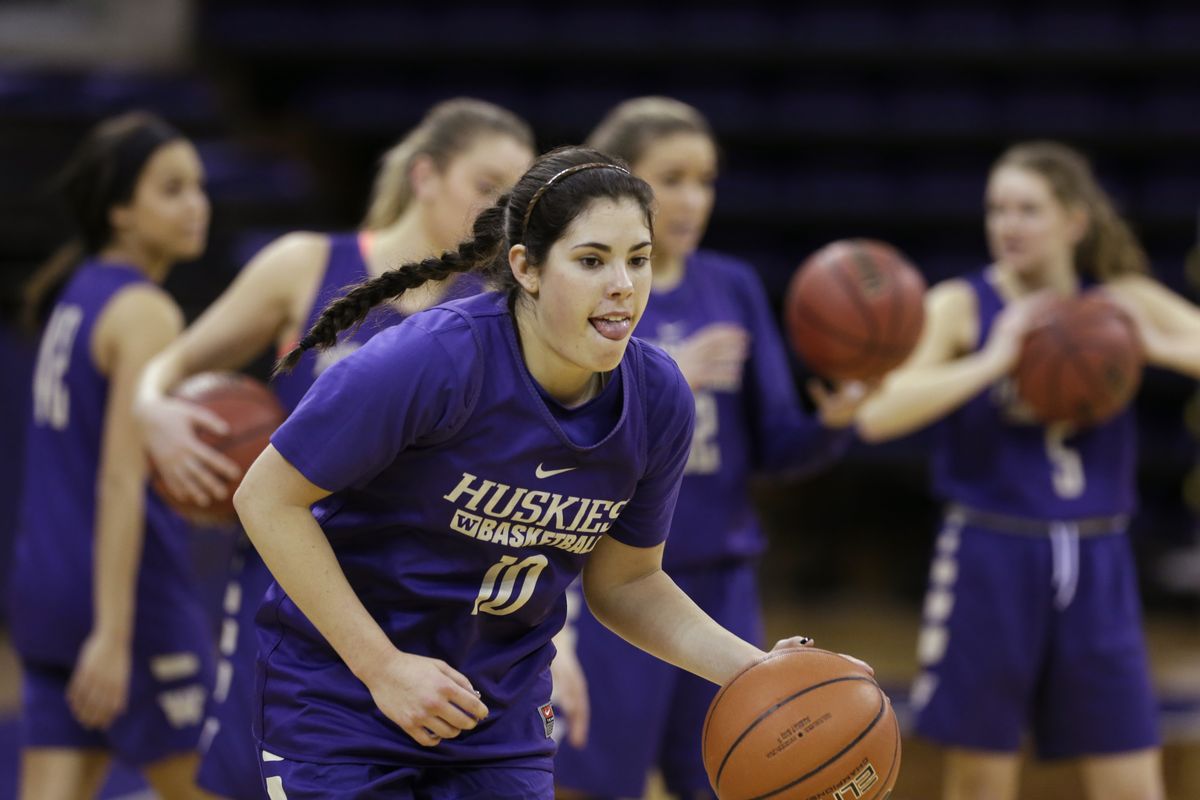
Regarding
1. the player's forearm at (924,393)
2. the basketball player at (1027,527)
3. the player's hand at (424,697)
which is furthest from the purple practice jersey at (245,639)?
the basketball player at (1027,527)

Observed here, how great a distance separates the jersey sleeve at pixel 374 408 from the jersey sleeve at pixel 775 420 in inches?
67.3

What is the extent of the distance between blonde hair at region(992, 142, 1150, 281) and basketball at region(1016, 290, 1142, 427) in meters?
0.25

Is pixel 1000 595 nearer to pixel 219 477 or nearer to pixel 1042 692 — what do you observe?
pixel 1042 692

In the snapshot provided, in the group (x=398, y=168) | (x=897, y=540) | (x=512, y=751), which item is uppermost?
(x=398, y=168)

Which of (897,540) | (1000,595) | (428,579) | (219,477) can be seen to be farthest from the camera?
(897,540)

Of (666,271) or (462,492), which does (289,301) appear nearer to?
(666,271)

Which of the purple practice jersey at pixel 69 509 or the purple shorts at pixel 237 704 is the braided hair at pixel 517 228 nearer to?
the purple shorts at pixel 237 704

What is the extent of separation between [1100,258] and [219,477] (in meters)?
2.44

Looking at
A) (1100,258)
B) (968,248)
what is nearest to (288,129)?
(968,248)

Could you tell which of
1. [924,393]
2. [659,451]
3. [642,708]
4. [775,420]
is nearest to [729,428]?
[775,420]

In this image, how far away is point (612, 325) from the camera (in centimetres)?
218

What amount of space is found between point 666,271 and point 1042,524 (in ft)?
3.81

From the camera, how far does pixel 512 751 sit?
2279mm

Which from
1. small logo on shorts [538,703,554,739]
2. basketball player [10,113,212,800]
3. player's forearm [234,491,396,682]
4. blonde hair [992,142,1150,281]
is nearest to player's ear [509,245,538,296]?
player's forearm [234,491,396,682]
